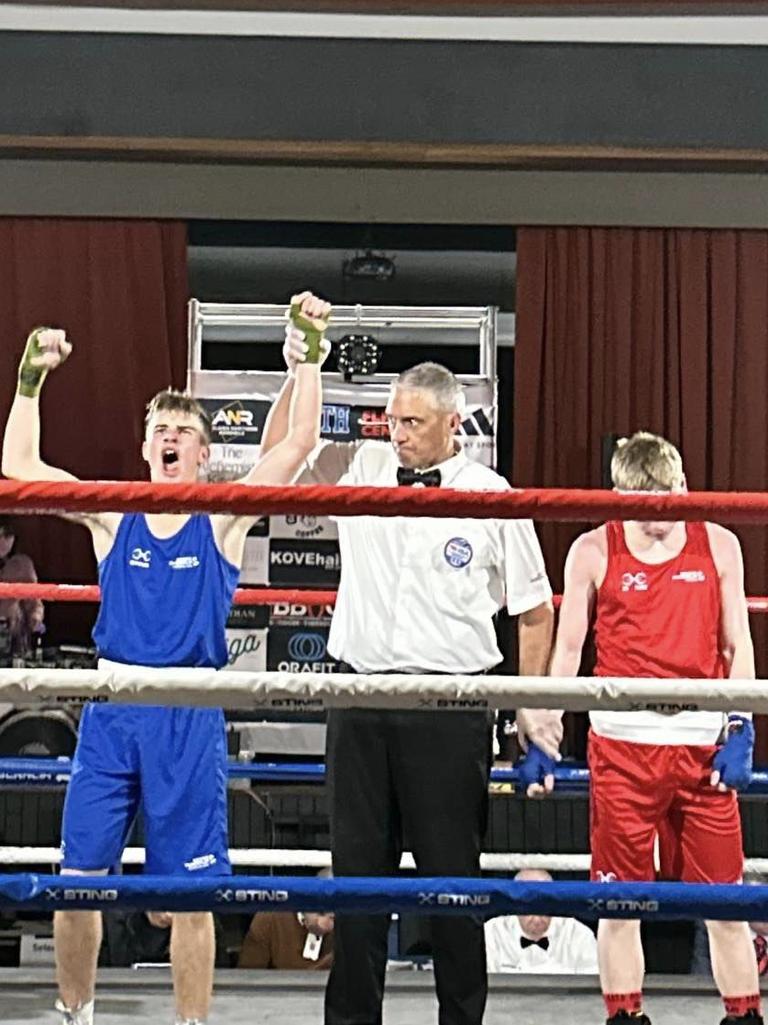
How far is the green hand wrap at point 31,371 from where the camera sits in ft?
7.02

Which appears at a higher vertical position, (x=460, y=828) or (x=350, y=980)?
(x=460, y=828)

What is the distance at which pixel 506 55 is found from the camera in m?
4.91

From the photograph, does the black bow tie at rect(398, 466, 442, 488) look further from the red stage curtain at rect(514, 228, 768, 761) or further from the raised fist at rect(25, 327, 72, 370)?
the red stage curtain at rect(514, 228, 768, 761)

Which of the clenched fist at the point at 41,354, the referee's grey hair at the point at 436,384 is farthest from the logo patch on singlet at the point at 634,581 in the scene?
the clenched fist at the point at 41,354

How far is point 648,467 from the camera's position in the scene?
239cm

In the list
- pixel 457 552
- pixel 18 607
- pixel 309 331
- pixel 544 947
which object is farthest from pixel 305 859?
pixel 18 607

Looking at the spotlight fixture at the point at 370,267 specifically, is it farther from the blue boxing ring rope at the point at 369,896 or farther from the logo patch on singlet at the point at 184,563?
the blue boxing ring rope at the point at 369,896

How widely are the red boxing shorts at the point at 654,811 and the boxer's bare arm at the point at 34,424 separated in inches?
33.7

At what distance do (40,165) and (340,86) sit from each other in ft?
5.03

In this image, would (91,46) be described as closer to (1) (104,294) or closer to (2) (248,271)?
(1) (104,294)

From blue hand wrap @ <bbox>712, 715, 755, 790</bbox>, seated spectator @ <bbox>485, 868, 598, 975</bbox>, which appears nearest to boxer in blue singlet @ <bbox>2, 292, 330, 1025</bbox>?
blue hand wrap @ <bbox>712, 715, 755, 790</bbox>

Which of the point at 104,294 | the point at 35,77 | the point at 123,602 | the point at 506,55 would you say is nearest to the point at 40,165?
the point at 104,294

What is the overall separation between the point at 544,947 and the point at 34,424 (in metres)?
2.45

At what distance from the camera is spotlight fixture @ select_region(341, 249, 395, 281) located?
6.09 m
